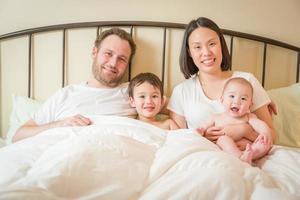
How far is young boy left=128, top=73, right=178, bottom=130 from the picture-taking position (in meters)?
1.30

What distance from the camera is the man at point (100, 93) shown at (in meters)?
1.36

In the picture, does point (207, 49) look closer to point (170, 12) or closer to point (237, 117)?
point (237, 117)

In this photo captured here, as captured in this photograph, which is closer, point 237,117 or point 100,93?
point 237,117

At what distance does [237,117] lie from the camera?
3.84ft

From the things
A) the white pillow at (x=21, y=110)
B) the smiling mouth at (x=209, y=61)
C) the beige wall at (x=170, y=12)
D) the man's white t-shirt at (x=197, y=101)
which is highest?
the beige wall at (x=170, y=12)

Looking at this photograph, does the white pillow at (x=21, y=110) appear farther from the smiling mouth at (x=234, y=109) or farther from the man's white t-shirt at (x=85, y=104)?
the smiling mouth at (x=234, y=109)

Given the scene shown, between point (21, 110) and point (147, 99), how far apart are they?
2.49 feet

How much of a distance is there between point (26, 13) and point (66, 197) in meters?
1.34

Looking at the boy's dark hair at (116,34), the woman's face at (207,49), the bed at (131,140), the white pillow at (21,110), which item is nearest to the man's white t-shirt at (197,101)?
the woman's face at (207,49)

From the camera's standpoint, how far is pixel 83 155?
2.53 ft

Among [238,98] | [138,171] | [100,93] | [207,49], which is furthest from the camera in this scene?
[100,93]

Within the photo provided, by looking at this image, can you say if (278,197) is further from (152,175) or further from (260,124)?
(260,124)

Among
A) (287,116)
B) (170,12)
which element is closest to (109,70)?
(170,12)

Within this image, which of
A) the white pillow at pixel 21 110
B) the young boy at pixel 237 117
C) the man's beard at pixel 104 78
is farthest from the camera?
the white pillow at pixel 21 110
